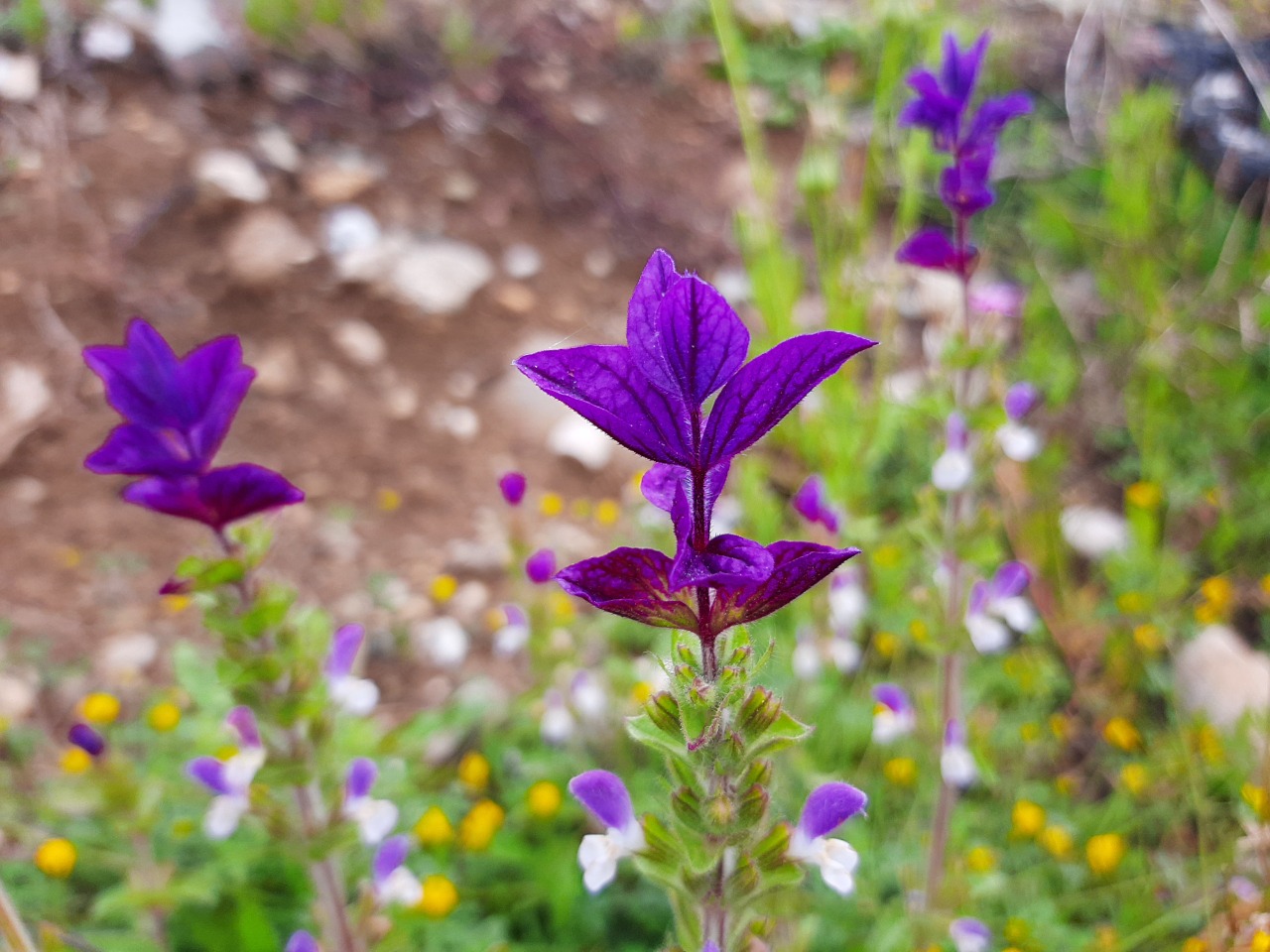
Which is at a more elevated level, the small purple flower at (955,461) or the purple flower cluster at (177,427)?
the small purple flower at (955,461)

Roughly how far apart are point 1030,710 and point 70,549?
9.24 ft

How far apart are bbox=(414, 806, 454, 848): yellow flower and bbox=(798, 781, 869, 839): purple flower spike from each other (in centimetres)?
116

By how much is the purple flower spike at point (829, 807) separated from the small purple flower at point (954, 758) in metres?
0.87

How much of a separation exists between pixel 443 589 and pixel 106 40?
2.60 metres

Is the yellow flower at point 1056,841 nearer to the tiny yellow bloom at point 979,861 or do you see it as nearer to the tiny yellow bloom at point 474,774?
the tiny yellow bloom at point 979,861

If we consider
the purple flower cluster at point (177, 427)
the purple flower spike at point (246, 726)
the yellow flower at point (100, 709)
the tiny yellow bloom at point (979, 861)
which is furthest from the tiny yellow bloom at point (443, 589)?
the tiny yellow bloom at point (979, 861)

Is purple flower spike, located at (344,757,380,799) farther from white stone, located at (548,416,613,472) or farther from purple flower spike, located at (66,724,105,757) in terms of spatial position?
white stone, located at (548,416,613,472)

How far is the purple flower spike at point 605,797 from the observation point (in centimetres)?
114

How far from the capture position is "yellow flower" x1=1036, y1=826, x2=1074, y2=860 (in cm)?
226

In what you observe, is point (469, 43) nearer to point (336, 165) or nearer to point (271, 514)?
point (336, 165)

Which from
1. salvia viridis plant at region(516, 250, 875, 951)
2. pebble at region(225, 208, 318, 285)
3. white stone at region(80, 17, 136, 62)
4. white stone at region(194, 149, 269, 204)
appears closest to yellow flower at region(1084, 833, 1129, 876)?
salvia viridis plant at region(516, 250, 875, 951)

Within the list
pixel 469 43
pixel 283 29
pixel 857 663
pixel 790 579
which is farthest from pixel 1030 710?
pixel 283 29

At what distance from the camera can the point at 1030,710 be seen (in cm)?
265

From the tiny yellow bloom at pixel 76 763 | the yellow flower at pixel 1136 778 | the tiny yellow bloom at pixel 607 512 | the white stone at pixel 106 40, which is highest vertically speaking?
the white stone at pixel 106 40
